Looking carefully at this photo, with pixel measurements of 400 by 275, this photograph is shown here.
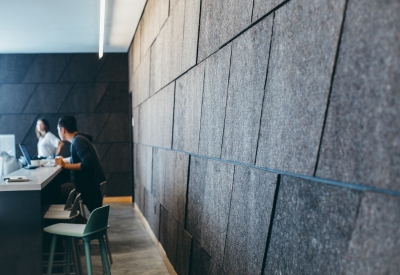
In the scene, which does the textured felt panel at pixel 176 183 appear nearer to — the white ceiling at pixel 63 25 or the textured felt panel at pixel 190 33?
the textured felt panel at pixel 190 33

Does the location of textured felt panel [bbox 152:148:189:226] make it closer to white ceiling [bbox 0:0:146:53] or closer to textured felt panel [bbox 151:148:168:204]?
textured felt panel [bbox 151:148:168:204]

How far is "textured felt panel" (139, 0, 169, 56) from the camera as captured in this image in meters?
4.02

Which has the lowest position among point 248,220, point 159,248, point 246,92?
point 159,248

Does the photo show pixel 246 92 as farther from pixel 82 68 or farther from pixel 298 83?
pixel 82 68

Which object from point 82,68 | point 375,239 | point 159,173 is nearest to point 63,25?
point 82,68

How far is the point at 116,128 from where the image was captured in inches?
323

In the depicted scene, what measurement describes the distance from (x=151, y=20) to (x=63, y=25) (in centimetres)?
204

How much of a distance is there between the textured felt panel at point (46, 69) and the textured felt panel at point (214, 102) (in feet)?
21.0

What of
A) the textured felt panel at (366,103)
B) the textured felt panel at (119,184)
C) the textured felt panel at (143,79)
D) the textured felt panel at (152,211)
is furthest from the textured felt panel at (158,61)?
the textured felt panel at (119,184)

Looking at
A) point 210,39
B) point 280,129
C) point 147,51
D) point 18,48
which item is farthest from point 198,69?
point 18,48

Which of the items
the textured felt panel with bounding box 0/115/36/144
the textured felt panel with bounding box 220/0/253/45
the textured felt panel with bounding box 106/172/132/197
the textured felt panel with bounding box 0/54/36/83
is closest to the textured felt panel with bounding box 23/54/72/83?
the textured felt panel with bounding box 0/54/36/83

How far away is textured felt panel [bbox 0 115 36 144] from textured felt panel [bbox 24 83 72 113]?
0.18m

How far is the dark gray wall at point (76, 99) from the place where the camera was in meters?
7.87

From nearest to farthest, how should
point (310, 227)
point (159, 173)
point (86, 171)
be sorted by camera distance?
point (310, 227)
point (86, 171)
point (159, 173)
